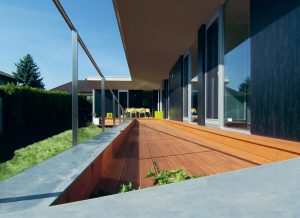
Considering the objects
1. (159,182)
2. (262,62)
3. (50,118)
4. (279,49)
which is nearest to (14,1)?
(159,182)

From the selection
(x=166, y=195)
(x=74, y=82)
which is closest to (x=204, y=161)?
(x=74, y=82)

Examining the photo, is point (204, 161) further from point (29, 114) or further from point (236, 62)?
point (29, 114)

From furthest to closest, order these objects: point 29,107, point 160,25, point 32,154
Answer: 1. point 29,107
2. point 32,154
3. point 160,25

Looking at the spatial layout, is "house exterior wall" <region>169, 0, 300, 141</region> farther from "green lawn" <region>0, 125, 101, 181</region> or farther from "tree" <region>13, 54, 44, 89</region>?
"tree" <region>13, 54, 44, 89</region>

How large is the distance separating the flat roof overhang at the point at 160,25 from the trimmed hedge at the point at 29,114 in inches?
94.2

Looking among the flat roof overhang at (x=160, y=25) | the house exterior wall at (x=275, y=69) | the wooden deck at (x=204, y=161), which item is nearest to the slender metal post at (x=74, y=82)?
the wooden deck at (x=204, y=161)

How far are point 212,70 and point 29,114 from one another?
23.2 ft

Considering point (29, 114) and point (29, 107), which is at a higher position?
point (29, 107)

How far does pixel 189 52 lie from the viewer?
30.2 feet

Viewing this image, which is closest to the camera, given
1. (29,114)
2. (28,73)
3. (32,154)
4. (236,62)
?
(236,62)

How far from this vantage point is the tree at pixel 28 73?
155 ft

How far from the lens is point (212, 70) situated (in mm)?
6066

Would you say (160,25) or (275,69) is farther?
(160,25)

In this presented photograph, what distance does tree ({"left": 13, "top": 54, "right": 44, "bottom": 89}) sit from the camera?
47.1 metres
